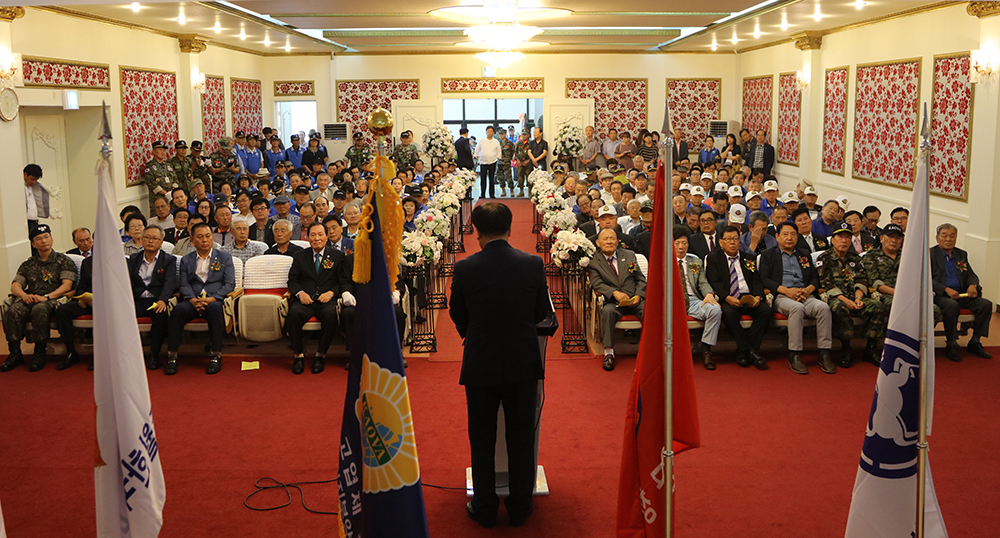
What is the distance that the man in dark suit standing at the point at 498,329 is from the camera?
4.05m

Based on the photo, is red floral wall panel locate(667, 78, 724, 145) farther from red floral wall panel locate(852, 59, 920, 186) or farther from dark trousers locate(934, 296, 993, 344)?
dark trousers locate(934, 296, 993, 344)

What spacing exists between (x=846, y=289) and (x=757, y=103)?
11400 millimetres

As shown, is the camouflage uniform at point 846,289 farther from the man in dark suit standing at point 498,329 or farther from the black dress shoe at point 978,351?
the man in dark suit standing at point 498,329

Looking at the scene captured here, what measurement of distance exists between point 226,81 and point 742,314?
42.3 ft

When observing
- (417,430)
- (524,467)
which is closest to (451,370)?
(417,430)

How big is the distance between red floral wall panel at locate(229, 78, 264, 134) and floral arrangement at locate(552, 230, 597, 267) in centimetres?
1164

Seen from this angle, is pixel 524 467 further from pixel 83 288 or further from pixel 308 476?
pixel 83 288

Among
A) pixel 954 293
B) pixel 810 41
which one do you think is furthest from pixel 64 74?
pixel 810 41

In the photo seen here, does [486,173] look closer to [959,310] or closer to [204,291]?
[204,291]

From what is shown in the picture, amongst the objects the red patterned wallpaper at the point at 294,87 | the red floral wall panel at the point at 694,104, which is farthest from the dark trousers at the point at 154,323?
the red floral wall panel at the point at 694,104

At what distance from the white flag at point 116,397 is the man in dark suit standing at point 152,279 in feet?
13.2

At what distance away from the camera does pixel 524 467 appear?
4297 millimetres

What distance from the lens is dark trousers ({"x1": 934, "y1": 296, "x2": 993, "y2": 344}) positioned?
733cm

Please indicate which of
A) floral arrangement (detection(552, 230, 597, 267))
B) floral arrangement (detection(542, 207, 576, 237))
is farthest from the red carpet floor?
floral arrangement (detection(542, 207, 576, 237))
